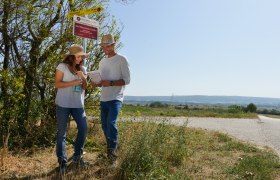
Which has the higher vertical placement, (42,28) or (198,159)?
(42,28)

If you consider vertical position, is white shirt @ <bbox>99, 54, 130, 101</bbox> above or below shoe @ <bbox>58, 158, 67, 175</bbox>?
above

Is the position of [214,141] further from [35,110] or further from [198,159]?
[35,110]

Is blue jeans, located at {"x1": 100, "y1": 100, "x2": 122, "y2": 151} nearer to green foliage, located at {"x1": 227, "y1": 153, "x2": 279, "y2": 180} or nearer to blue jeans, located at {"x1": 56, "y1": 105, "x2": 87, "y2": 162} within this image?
blue jeans, located at {"x1": 56, "y1": 105, "x2": 87, "y2": 162}

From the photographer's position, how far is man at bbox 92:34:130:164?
5859mm

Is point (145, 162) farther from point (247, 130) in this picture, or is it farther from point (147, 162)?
point (247, 130)

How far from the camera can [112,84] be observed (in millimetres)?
5871

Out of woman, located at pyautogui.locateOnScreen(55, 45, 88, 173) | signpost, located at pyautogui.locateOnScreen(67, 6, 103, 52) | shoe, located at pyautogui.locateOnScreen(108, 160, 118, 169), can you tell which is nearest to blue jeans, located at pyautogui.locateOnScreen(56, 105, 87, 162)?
woman, located at pyautogui.locateOnScreen(55, 45, 88, 173)

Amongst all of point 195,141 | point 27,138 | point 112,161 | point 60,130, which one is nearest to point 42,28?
point 27,138

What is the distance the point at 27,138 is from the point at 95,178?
2327 millimetres

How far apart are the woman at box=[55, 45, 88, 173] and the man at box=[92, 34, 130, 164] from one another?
1.41ft

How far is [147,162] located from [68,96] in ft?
4.56

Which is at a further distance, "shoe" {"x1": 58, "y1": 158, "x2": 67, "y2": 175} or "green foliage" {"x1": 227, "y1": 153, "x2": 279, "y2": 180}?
"green foliage" {"x1": 227, "y1": 153, "x2": 279, "y2": 180}

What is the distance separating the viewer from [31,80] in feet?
24.4

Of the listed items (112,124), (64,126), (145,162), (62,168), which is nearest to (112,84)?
(112,124)
